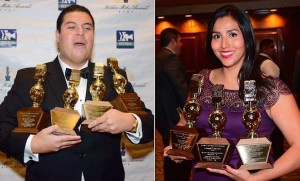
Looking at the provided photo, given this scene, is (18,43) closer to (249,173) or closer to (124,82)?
(124,82)

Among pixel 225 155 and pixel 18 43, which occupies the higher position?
pixel 18 43

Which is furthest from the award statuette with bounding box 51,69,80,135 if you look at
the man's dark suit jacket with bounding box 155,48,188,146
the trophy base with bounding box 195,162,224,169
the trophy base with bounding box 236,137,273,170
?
the man's dark suit jacket with bounding box 155,48,188,146

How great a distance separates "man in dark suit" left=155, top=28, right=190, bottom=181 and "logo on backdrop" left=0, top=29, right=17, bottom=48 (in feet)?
4.49

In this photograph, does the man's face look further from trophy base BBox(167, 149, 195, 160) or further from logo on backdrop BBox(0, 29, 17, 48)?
logo on backdrop BBox(0, 29, 17, 48)

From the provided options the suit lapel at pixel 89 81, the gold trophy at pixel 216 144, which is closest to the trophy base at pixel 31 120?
the suit lapel at pixel 89 81

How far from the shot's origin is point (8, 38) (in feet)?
10.3

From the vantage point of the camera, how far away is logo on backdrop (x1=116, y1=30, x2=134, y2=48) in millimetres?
3379

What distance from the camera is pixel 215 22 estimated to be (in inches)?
73.0

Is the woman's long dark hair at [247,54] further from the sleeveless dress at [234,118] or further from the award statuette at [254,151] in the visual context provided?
the award statuette at [254,151]

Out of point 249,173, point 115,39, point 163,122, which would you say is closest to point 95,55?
point 115,39

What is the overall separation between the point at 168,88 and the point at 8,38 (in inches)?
60.4

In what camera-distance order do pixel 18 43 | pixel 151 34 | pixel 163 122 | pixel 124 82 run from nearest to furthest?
pixel 124 82 < pixel 18 43 < pixel 151 34 < pixel 163 122

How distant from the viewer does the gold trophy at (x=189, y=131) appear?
1.75 meters

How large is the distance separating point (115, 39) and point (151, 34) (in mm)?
320
